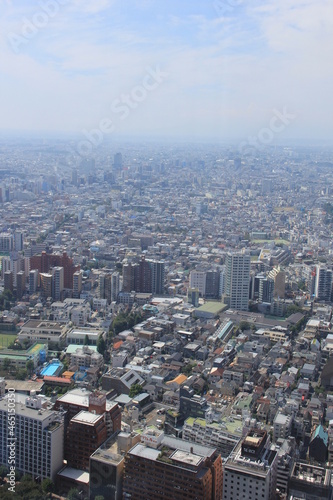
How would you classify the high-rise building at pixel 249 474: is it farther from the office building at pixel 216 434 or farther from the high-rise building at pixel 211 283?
the high-rise building at pixel 211 283

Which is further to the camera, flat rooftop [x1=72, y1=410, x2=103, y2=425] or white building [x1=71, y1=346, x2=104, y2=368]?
white building [x1=71, y1=346, x2=104, y2=368]

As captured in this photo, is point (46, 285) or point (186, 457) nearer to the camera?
point (186, 457)

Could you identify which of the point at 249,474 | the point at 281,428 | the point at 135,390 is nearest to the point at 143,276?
the point at 135,390

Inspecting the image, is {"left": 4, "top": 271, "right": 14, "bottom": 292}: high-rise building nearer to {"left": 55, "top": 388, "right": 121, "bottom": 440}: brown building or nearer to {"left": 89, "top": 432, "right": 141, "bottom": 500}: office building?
{"left": 55, "top": 388, "right": 121, "bottom": 440}: brown building

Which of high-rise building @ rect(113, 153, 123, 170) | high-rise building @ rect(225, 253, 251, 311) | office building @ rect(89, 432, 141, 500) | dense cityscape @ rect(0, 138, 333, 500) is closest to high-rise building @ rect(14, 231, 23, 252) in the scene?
dense cityscape @ rect(0, 138, 333, 500)

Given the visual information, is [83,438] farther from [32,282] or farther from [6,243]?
[6,243]

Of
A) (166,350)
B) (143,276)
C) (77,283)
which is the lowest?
(166,350)
